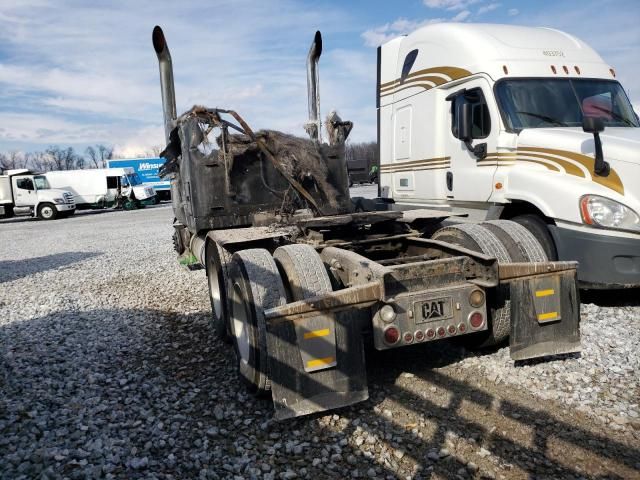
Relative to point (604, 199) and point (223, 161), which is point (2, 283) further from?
point (604, 199)

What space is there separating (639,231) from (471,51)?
10.8 ft

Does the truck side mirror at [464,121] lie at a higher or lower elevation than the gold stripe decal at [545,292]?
higher

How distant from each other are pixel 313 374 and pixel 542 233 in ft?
12.4

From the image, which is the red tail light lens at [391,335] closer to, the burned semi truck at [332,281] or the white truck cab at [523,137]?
the burned semi truck at [332,281]

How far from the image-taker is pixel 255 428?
3502 millimetres

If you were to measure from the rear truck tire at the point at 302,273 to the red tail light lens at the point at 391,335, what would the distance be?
570 millimetres

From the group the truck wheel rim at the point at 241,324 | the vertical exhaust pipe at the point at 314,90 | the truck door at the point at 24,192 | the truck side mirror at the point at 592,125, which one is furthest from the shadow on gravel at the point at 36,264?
the truck door at the point at 24,192

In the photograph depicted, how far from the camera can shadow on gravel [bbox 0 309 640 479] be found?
118 inches

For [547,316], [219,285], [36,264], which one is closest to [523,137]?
[547,316]

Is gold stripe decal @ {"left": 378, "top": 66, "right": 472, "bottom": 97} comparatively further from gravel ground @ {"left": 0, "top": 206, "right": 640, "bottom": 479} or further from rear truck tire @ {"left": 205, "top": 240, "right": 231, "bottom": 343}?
rear truck tire @ {"left": 205, "top": 240, "right": 231, "bottom": 343}

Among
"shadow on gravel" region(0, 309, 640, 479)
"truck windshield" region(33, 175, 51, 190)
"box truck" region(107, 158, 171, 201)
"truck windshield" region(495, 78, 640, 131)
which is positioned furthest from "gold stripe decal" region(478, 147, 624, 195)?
"box truck" region(107, 158, 171, 201)

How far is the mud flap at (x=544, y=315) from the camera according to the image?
3.87 metres

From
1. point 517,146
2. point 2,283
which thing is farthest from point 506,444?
point 2,283

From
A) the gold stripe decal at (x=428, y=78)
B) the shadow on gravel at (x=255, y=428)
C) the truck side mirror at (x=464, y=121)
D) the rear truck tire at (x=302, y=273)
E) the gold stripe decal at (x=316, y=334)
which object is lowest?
the shadow on gravel at (x=255, y=428)
